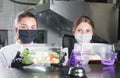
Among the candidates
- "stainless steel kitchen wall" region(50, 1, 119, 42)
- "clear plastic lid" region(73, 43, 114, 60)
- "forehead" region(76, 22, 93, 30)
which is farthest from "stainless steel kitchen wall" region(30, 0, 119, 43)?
"clear plastic lid" region(73, 43, 114, 60)

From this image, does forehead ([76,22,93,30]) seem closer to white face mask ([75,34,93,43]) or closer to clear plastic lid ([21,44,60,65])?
white face mask ([75,34,93,43])

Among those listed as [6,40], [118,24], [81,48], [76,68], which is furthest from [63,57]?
[6,40]

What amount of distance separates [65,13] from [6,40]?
49.2 inches

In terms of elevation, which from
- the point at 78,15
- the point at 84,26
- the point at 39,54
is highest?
the point at 78,15

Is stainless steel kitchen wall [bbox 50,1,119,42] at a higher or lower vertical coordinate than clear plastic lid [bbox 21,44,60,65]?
higher

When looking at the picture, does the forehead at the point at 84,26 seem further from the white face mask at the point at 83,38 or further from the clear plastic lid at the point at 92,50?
the clear plastic lid at the point at 92,50

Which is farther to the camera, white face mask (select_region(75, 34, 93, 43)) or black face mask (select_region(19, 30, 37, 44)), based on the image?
white face mask (select_region(75, 34, 93, 43))

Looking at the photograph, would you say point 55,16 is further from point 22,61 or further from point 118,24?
point 22,61

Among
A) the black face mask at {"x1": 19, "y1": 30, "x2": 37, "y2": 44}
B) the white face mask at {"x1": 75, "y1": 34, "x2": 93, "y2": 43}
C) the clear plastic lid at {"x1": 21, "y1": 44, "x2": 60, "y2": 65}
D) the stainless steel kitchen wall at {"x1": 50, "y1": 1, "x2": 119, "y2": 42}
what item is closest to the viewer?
the clear plastic lid at {"x1": 21, "y1": 44, "x2": 60, "y2": 65}

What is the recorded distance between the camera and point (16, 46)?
117 cm

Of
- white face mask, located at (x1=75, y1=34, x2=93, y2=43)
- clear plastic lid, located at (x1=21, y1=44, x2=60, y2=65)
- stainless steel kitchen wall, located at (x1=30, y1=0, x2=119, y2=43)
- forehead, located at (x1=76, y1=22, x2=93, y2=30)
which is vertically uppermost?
stainless steel kitchen wall, located at (x1=30, y1=0, x2=119, y2=43)

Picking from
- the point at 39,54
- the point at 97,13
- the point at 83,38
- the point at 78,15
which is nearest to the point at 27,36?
the point at 39,54

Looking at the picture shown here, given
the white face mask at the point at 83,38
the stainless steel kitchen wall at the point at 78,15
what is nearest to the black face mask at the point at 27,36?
the white face mask at the point at 83,38

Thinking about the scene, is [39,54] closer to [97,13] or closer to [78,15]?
[78,15]
